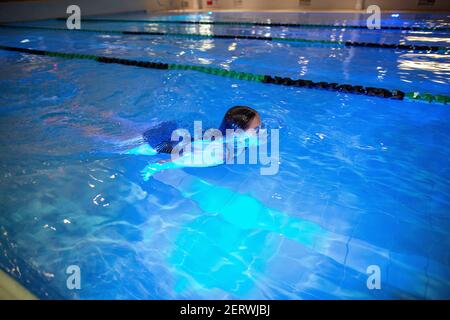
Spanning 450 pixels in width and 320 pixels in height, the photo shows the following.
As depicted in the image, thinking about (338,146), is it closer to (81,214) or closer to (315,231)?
(315,231)

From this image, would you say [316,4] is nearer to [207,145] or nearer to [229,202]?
[207,145]

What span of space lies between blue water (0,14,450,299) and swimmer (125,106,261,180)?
140mm

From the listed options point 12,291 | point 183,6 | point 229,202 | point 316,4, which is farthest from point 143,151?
point 183,6

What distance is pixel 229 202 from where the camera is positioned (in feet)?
8.84

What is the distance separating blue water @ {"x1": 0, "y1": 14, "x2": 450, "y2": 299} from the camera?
197 centimetres

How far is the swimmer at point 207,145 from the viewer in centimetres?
306

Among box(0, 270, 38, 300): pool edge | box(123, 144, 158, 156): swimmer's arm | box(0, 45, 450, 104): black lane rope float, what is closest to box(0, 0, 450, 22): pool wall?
box(0, 45, 450, 104): black lane rope float

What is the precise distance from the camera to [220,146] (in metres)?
3.30

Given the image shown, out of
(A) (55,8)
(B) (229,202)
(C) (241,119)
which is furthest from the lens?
(A) (55,8)

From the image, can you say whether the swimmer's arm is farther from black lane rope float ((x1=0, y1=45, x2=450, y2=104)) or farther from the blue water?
black lane rope float ((x1=0, y1=45, x2=450, y2=104))

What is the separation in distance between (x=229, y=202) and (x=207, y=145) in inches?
35.1

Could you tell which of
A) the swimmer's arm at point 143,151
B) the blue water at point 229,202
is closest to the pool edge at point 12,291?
the blue water at point 229,202

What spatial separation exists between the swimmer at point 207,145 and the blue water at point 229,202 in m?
0.14

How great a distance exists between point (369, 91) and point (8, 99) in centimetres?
563
